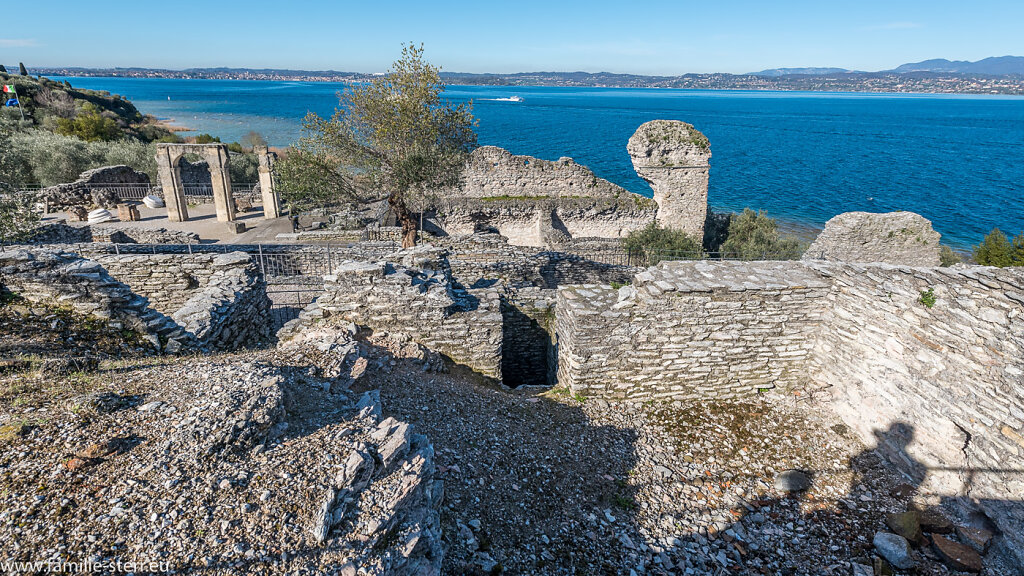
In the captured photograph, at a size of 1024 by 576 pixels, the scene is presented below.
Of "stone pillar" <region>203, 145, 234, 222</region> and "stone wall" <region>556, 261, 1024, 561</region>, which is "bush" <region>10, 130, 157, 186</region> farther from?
"stone wall" <region>556, 261, 1024, 561</region>

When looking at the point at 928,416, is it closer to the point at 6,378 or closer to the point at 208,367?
the point at 208,367

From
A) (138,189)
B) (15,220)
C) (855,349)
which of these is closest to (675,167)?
(855,349)

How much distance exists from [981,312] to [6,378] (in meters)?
10.7

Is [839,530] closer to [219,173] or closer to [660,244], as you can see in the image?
[660,244]

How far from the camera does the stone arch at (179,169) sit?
2216cm

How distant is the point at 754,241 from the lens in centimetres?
2153

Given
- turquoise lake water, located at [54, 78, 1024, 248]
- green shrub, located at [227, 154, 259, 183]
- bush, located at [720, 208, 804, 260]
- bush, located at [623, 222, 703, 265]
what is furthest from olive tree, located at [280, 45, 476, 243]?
turquoise lake water, located at [54, 78, 1024, 248]

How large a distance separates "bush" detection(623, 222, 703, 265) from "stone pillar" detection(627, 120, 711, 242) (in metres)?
0.91

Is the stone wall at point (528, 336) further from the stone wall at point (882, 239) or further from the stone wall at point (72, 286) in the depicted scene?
the stone wall at point (882, 239)

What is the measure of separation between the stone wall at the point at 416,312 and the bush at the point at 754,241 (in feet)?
46.4

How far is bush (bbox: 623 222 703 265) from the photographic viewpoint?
18562 mm

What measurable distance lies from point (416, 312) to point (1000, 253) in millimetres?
21806

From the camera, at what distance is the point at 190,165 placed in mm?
29875

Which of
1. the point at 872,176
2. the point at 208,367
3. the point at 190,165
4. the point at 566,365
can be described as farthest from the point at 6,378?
the point at 872,176
